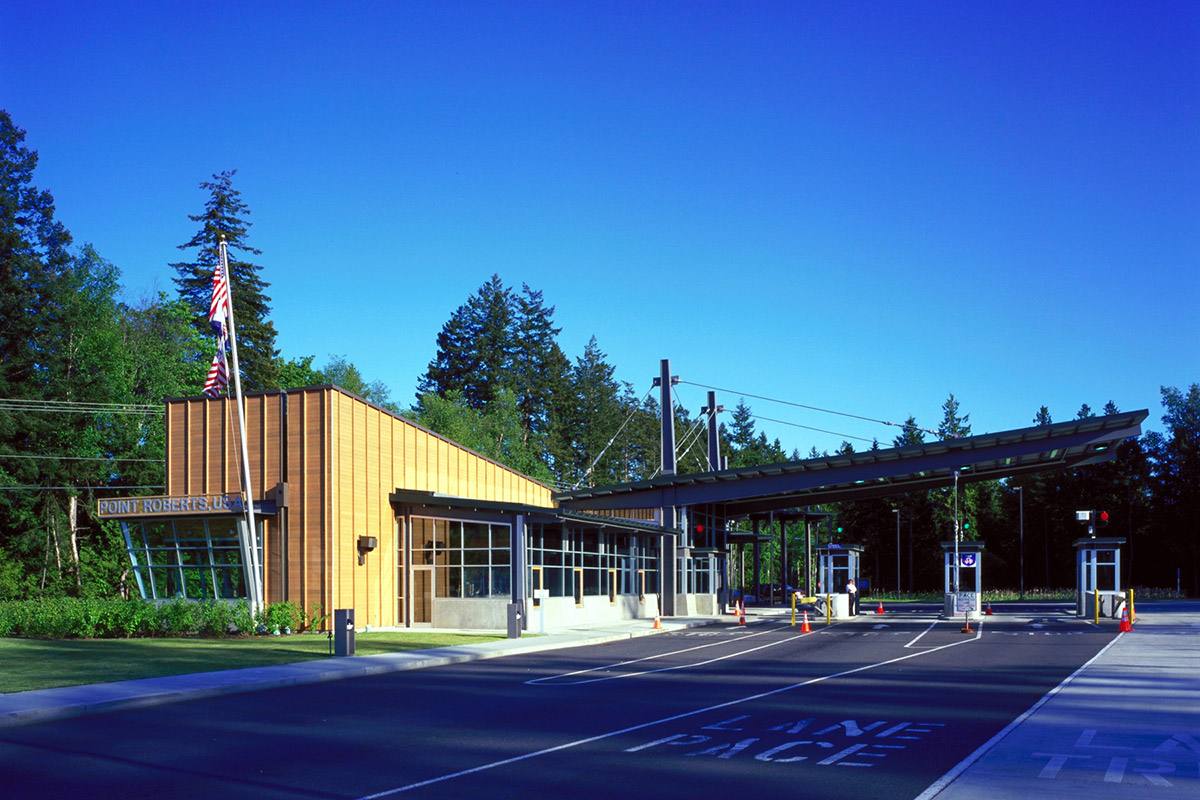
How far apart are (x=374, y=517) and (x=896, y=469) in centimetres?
2135

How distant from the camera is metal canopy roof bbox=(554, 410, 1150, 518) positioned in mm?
39375

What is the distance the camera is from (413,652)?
25750mm

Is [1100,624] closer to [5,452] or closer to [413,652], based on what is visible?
[413,652]

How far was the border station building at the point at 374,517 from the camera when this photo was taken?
34.3 meters

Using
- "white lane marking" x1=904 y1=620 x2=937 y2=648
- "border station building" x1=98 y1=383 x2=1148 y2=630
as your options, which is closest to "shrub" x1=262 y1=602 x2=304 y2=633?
"border station building" x1=98 y1=383 x2=1148 y2=630

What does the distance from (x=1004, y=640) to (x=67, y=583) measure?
151 feet

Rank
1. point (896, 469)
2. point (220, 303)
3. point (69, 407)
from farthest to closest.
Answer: point (69, 407), point (896, 469), point (220, 303)

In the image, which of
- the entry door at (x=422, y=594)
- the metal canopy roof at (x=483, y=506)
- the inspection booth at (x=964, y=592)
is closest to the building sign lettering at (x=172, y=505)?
the metal canopy roof at (x=483, y=506)

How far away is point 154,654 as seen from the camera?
24469 millimetres

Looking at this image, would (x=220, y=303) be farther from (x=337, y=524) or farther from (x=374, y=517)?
(x=374, y=517)

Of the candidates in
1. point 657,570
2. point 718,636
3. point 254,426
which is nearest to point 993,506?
point 657,570

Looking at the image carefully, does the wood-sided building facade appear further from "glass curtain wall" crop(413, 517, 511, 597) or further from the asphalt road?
the asphalt road

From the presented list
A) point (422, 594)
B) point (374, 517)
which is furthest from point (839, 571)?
point (374, 517)

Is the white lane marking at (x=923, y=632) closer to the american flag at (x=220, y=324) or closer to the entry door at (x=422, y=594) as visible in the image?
the entry door at (x=422, y=594)
